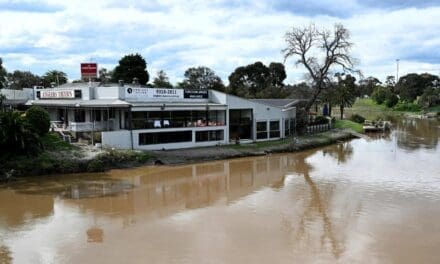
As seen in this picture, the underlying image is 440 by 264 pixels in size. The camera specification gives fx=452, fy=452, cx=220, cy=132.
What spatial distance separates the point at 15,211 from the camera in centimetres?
1942

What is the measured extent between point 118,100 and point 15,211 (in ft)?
47.0

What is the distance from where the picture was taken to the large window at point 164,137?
3188cm

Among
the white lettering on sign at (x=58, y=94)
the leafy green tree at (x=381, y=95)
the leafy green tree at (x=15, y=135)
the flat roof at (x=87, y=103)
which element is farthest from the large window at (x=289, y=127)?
the leafy green tree at (x=381, y=95)

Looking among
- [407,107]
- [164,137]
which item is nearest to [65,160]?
[164,137]

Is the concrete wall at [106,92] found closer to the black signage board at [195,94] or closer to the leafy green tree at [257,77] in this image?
the black signage board at [195,94]

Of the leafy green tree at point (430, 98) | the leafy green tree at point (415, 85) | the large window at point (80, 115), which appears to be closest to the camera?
the large window at point (80, 115)

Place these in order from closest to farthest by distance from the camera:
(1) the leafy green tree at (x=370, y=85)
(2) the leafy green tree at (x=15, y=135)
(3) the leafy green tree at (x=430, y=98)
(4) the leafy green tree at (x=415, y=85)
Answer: (2) the leafy green tree at (x=15, y=135), (3) the leafy green tree at (x=430, y=98), (4) the leafy green tree at (x=415, y=85), (1) the leafy green tree at (x=370, y=85)

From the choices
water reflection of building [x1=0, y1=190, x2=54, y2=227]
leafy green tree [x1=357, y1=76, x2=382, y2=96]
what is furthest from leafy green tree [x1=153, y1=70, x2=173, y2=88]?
leafy green tree [x1=357, y1=76, x2=382, y2=96]

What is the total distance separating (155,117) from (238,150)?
267 inches

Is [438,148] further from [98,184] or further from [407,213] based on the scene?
[98,184]

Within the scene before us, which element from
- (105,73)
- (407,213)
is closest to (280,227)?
(407,213)

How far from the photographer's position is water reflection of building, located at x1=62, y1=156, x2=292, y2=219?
2058cm

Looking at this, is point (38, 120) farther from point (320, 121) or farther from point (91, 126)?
point (320, 121)

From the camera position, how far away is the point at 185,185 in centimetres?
2506
